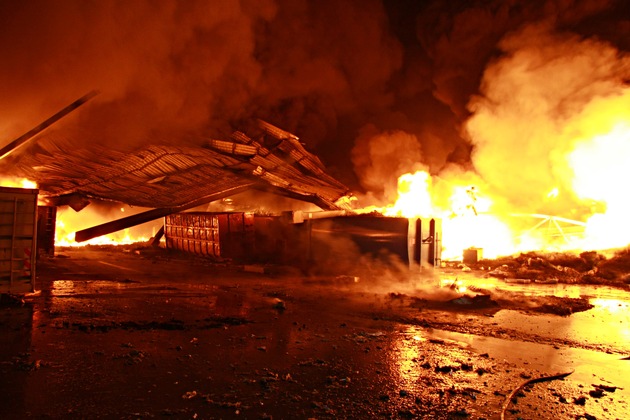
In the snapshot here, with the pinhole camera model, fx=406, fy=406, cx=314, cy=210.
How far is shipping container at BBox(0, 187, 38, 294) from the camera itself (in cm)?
654

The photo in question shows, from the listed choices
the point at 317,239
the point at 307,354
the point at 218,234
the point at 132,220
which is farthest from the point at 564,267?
the point at 132,220

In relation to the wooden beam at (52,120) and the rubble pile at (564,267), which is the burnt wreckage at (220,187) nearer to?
the wooden beam at (52,120)

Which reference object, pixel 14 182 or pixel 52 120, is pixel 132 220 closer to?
pixel 14 182

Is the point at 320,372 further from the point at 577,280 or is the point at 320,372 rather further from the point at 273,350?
the point at 577,280

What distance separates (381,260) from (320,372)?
697 cm

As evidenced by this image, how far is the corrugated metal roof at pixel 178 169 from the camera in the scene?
443 inches

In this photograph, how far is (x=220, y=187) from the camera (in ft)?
49.7

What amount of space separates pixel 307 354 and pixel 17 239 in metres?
5.28

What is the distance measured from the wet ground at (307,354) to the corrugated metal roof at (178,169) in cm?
384

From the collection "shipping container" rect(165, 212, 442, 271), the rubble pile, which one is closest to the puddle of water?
"shipping container" rect(165, 212, 442, 271)

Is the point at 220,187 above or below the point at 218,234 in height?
above

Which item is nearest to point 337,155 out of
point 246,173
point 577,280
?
point 246,173

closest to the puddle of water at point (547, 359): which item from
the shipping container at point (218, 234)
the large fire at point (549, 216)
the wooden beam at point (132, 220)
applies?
the large fire at point (549, 216)

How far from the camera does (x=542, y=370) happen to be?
15.1 feet
